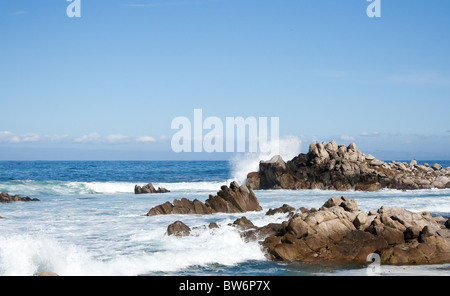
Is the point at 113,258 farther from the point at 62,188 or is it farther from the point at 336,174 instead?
the point at 62,188

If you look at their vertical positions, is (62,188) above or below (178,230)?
below

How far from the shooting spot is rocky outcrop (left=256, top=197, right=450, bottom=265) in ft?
53.7

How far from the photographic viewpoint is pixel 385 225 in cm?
1778

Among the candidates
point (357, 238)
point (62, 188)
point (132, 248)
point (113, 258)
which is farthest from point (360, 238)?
point (62, 188)

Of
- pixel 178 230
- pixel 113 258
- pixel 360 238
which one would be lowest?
pixel 113 258

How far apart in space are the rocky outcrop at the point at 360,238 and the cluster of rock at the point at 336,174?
2697cm

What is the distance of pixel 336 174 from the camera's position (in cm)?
4588

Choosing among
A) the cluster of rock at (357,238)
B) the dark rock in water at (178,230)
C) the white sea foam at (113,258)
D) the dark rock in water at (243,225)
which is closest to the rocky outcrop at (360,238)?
the cluster of rock at (357,238)

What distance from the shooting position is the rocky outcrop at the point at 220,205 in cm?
2770

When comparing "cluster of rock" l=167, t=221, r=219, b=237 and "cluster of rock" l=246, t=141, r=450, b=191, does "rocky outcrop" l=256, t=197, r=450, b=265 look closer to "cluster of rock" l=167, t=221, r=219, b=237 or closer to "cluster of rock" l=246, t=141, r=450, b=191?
"cluster of rock" l=167, t=221, r=219, b=237

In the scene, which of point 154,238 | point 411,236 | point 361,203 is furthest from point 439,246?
point 361,203

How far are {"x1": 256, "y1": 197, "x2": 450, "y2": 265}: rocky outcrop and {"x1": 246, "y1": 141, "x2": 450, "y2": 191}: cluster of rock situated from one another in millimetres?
26972

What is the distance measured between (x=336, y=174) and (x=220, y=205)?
20227mm

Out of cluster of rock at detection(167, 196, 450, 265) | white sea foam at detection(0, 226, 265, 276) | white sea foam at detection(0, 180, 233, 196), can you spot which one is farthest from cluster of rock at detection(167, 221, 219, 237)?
white sea foam at detection(0, 180, 233, 196)
